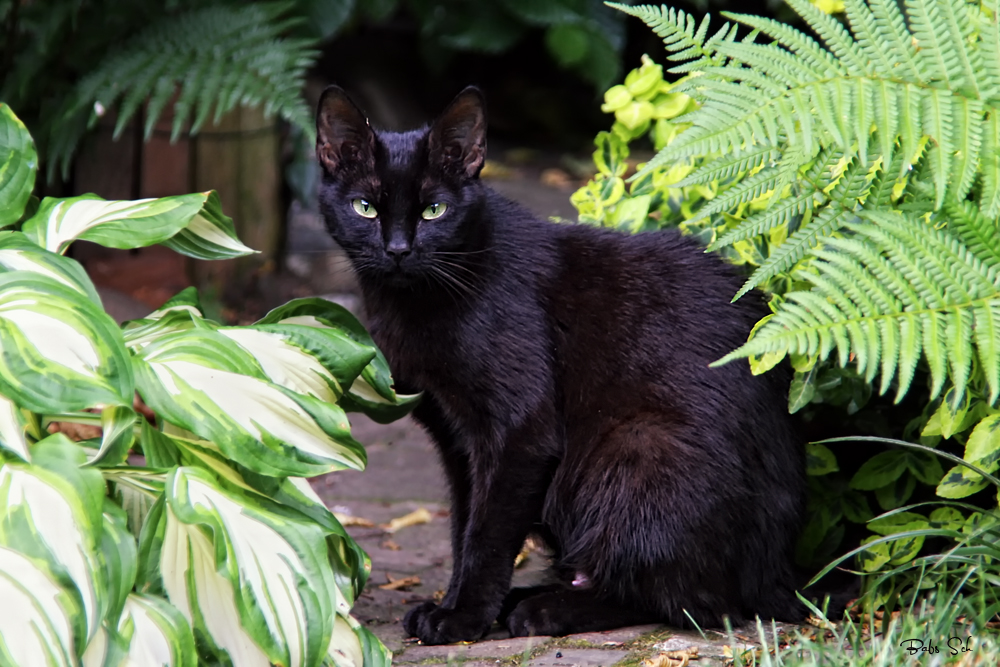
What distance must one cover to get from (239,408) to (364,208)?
2.75 feet

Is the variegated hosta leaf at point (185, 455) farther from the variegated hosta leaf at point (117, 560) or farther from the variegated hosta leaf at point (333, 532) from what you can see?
the variegated hosta leaf at point (117, 560)

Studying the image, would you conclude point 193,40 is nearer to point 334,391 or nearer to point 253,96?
point 253,96

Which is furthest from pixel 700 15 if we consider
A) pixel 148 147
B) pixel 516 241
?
pixel 516 241

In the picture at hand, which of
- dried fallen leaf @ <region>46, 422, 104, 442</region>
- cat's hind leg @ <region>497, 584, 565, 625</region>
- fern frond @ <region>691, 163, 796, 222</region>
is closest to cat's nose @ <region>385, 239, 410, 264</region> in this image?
fern frond @ <region>691, 163, 796, 222</region>

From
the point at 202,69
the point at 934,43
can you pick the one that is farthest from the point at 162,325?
the point at 202,69

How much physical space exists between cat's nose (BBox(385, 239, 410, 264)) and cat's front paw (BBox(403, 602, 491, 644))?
0.81 metres

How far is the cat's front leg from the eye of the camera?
2.26 meters

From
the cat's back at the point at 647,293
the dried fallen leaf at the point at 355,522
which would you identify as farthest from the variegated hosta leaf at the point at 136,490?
the dried fallen leaf at the point at 355,522

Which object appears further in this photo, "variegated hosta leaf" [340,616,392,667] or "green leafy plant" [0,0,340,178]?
"green leafy plant" [0,0,340,178]

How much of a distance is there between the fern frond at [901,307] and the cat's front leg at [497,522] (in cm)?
82

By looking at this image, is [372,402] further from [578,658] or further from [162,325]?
[578,658]

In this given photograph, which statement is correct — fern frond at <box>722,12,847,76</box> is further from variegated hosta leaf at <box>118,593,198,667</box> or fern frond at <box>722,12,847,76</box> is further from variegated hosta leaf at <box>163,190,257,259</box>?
variegated hosta leaf at <box>118,593,198,667</box>

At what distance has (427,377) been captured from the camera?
7.72 ft

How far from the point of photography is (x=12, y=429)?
5.06 feet
